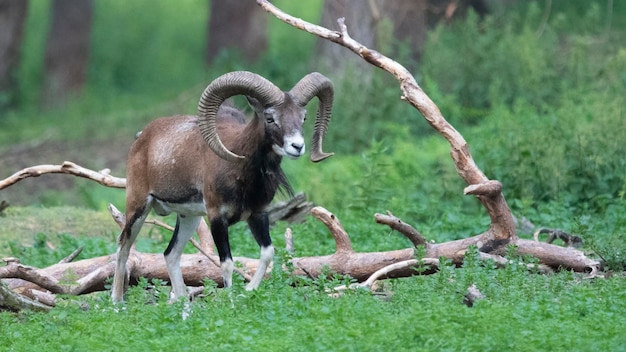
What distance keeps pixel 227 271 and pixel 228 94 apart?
1.59m

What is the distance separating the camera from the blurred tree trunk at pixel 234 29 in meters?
30.7

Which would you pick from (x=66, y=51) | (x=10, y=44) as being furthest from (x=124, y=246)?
(x=66, y=51)

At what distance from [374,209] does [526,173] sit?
1948 millimetres

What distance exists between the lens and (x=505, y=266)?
1101 cm

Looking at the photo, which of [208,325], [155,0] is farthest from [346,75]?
[155,0]

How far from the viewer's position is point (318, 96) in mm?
11648

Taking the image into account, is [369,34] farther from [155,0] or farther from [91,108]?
[155,0]

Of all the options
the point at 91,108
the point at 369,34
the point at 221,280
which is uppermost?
the point at 369,34

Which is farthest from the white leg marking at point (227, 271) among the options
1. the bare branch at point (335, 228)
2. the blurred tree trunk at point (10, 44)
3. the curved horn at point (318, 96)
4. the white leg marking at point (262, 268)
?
the blurred tree trunk at point (10, 44)

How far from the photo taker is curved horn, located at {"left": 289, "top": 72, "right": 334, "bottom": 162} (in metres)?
11.4

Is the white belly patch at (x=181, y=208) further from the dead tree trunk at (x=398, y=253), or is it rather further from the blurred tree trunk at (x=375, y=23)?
the blurred tree trunk at (x=375, y=23)

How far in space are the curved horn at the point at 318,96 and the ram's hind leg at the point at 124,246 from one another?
172cm

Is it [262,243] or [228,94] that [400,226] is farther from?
[228,94]

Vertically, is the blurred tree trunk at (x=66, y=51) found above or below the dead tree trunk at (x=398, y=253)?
below
